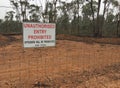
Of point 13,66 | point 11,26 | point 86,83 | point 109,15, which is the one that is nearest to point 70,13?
point 109,15

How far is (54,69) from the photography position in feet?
23.1

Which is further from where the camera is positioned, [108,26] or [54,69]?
[108,26]

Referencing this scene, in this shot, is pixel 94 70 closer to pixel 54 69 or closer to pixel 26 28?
pixel 54 69

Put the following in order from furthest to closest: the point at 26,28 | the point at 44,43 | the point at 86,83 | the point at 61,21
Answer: the point at 61,21 < the point at 86,83 < the point at 44,43 < the point at 26,28

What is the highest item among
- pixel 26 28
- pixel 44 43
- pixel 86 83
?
pixel 26 28

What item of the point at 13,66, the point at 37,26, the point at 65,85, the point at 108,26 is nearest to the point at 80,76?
the point at 65,85

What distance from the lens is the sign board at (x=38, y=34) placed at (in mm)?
4766

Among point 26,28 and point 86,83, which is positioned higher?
point 26,28

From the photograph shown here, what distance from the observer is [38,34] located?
496 centimetres

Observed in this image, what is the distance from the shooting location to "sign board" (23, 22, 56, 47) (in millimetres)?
4766

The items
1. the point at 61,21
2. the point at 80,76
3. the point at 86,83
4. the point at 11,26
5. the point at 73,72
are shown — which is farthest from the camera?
the point at 11,26

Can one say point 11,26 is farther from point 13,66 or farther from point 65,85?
point 65,85

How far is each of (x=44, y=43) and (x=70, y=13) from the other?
79.0 feet

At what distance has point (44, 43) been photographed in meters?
5.09
